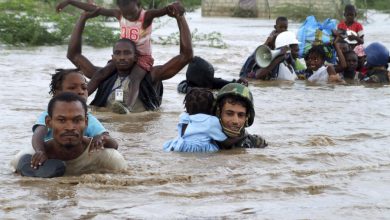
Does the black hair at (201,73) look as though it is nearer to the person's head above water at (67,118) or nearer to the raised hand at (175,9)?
the raised hand at (175,9)

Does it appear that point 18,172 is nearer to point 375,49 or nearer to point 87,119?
point 87,119

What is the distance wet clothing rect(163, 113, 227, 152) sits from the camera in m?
6.41

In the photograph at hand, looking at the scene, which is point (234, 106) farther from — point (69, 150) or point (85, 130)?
point (69, 150)

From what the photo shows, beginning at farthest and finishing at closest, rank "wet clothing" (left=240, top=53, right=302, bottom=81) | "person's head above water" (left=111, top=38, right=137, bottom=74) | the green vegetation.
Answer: the green vegetation, "wet clothing" (left=240, top=53, right=302, bottom=81), "person's head above water" (left=111, top=38, right=137, bottom=74)

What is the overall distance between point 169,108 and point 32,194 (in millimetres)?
4366

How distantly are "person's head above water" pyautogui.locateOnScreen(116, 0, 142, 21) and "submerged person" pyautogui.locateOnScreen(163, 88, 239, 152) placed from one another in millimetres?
2275

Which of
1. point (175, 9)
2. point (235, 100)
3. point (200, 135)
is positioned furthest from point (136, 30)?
point (235, 100)

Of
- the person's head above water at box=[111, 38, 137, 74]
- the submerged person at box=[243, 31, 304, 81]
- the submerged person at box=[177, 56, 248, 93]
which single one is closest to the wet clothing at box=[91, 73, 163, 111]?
the person's head above water at box=[111, 38, 137, 74]

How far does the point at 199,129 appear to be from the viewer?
6398 mm

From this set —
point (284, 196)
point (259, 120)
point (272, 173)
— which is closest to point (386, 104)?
point (259, 120)

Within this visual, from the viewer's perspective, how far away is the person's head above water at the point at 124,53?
8.48 metres

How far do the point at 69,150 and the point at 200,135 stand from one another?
4.34ft

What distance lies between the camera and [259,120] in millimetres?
Result: 8469

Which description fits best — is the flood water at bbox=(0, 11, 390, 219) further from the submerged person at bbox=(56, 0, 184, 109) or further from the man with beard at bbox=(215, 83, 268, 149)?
the submerged person at bbox=(56, 0, 184, 109)
